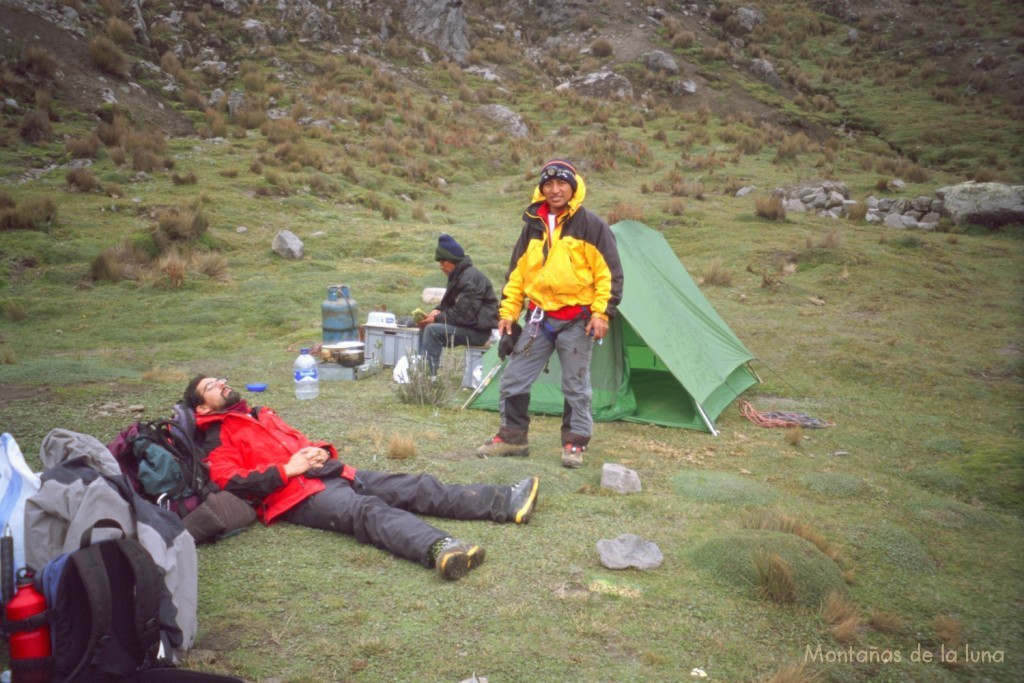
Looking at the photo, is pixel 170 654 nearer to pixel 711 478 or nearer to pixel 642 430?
pixel 711 478

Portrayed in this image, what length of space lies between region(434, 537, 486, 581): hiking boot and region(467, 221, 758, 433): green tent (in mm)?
3395

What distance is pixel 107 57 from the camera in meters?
20.3

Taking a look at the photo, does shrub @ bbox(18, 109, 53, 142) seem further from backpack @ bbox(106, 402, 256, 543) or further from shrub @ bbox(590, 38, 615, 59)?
shrub @ bbox(590, 38, 615, 59)

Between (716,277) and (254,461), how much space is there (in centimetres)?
1060

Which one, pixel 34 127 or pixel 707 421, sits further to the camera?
pixel 34 127

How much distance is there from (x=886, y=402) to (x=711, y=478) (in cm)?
392

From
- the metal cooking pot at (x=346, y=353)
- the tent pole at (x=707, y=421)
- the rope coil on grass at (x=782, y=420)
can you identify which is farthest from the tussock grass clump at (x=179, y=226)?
the rope coil on grass at (x=782, y=420)

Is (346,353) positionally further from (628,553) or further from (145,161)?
(145,161)

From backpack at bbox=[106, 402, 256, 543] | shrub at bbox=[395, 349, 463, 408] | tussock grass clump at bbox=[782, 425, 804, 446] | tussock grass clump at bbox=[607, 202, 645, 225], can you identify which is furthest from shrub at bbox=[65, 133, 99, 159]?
tussock grass clump at bbox=[782, 425, 804, 446]

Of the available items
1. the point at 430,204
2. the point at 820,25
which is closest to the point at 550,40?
the point at 820,25

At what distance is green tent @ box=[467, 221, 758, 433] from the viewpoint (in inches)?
275

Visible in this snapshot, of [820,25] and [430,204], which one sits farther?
[820,25]

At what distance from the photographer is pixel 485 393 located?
7.31 m

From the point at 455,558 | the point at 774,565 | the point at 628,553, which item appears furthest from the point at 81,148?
the point at 774,565
